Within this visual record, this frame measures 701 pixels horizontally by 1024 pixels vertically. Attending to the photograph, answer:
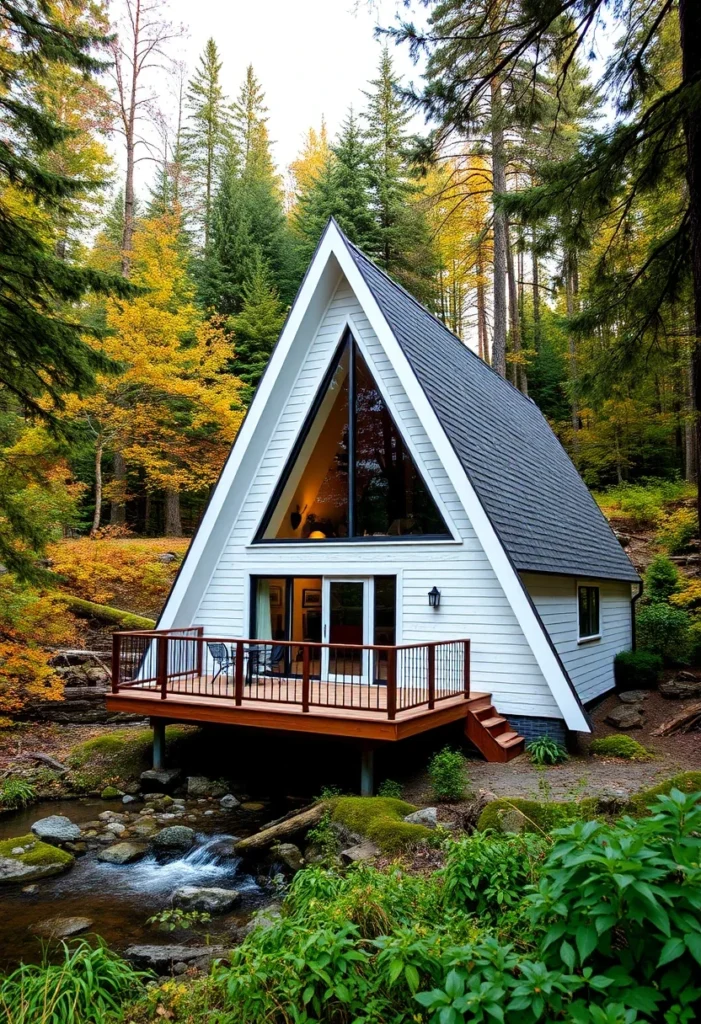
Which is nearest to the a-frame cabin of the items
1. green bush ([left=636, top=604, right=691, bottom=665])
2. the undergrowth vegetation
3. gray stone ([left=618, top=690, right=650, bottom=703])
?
gray stone ([left=618, top=690, right=650, bottom=703])

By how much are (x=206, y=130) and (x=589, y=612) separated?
2910 cm

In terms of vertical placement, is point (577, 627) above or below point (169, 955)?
above

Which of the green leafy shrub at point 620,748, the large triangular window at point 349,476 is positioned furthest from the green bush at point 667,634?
the large triangular window at point 349,476

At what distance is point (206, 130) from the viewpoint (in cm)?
3072

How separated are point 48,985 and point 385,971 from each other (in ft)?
7.74

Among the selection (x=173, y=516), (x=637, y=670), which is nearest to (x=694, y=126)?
(x=637, y=670)

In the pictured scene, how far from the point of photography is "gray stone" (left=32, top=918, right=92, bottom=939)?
5.43 m

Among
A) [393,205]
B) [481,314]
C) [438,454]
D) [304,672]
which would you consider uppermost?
[393,205]

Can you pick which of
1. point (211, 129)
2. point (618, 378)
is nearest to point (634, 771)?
point (618, 378)

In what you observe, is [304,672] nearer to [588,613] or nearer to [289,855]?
[289,855]

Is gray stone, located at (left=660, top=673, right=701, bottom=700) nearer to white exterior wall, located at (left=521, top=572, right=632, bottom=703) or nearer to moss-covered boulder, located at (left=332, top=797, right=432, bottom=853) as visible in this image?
white exterior wall, located at (left=521, top=572, right=632, bottom=703)

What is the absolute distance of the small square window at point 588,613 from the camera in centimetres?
1177

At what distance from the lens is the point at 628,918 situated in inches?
95.3

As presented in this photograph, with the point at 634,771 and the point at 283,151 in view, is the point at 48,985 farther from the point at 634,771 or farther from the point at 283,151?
the point at 283,151
